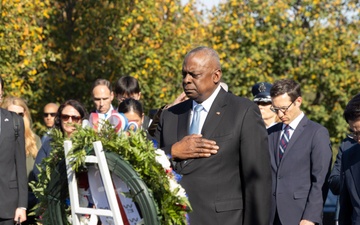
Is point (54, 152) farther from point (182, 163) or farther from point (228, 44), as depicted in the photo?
point (228, 44)

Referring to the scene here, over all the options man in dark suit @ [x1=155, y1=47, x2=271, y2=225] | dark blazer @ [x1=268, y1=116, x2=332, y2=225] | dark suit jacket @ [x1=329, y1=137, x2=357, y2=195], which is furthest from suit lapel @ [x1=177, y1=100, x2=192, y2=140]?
dark suit jacket @ [x1=329, y1=137, x2=357, y2=195]

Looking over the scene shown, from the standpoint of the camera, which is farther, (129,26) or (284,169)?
(129,26)

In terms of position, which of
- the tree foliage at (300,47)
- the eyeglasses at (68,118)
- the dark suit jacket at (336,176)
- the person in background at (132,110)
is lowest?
the dark suit jacket at (336,176)

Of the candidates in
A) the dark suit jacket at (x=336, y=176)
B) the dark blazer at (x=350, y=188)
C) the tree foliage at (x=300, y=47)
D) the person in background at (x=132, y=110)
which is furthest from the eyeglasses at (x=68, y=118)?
the tree foliage at (x=300, y=47)

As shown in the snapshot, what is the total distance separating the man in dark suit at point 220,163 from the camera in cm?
639

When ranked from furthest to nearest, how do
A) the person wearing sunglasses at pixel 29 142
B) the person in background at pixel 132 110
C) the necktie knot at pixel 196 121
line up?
the person wearing sunglasses at pixel 29 142
the person in background at pixel 132 110
the necktie knot at pixel 196 121

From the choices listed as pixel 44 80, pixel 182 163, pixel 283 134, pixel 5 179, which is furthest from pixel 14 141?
pixel 44 80

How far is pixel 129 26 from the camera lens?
2041cm

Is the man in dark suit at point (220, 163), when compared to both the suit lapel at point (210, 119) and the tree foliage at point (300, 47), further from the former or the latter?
the tree foliage at point (300, 47)

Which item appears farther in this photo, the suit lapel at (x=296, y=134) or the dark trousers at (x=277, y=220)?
the suit lapel at (x=296, y=134)

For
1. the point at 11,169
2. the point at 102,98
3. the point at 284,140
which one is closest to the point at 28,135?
the point at 102,98

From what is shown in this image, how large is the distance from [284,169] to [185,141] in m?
2.17

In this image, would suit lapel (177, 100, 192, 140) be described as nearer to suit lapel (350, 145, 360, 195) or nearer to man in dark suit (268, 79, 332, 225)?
suit lapel (350, 145, 360, 195)

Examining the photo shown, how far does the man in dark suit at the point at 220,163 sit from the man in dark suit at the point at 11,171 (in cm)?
314
